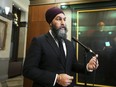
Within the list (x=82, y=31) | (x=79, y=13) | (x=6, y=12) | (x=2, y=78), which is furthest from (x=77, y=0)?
(x=2, y=78)

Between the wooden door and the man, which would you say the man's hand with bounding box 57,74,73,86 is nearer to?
the man

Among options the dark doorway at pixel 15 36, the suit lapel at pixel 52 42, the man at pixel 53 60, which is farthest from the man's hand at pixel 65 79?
the dark doorway at pixel 15 36

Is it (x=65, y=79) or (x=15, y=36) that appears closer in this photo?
(x=65, y=79)

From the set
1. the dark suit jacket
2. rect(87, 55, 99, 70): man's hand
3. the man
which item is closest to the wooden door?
the man

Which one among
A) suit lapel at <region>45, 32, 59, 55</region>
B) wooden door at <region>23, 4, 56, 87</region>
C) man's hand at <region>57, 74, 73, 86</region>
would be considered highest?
wooden door at <region>23, 4, 56, 87</region>

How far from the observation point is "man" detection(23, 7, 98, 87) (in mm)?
1236

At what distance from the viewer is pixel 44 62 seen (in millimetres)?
1372

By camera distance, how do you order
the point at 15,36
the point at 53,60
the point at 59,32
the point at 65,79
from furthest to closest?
the point at 15,36, the point at 59,32, the point at 53,60, the point at 65,79

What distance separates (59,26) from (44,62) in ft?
1.25

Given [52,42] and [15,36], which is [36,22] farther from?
[15,36]

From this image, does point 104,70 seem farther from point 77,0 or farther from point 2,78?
point 2,78

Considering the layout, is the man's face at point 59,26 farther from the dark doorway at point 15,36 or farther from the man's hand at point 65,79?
the dark doorway at point 15,36

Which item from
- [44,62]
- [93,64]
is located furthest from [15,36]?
[93,64]

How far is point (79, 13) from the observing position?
10.1 ft
